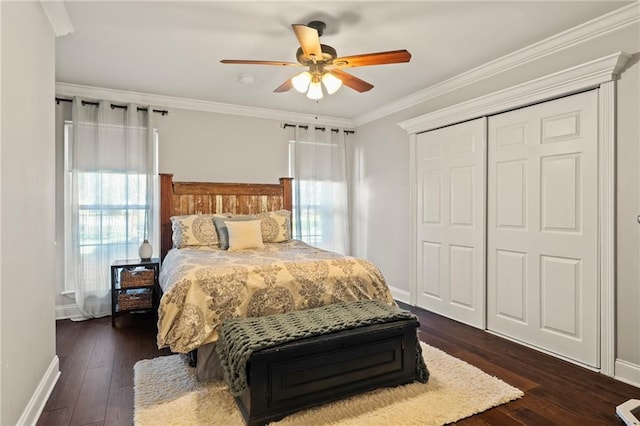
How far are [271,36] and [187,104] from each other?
2085mm

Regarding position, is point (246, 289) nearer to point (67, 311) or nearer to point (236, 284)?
point (236, 284)

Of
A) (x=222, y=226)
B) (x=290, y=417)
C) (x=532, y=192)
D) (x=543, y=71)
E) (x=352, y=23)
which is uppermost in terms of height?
(x=352, y=23)

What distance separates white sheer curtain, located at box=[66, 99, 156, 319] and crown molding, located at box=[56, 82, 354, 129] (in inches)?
4.5

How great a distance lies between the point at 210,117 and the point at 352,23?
8.60 feet

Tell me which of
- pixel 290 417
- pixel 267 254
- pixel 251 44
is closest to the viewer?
pixel 290 417

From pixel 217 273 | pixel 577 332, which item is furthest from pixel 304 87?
pixel 577 332

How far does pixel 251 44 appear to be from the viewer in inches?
115

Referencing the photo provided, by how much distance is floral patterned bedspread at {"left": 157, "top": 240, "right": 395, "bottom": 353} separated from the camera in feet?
7.66

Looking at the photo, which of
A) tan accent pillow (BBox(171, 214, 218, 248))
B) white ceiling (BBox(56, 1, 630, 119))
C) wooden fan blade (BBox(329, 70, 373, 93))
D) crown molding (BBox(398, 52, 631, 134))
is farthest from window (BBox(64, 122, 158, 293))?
crown molding (BBox(398, 52, 631, 134))

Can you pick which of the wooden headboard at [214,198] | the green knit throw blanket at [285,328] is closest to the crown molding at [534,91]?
the wooden headboard at [214,198]

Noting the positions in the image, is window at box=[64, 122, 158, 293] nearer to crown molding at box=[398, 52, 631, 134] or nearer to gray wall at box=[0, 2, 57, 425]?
gray wall at box=[0, 2, 57, 425]

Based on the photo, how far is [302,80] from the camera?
263cm

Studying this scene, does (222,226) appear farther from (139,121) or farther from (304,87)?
(304,87)

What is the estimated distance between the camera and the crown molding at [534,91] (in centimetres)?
252
